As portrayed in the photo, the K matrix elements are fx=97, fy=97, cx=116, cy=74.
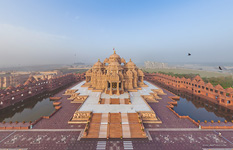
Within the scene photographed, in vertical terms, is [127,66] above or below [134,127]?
above

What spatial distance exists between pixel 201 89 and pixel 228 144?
24925 millimetres

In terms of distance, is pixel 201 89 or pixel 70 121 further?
pixel 201 89

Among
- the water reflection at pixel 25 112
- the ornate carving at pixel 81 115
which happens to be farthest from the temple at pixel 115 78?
the water reflection at pixel 25 112

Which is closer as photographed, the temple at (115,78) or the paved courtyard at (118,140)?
the paved courtyard at (118,140)

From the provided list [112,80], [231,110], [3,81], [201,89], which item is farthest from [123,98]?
[3,81]

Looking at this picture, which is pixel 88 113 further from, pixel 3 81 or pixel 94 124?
pixel 3 81

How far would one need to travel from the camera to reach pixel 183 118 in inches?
709

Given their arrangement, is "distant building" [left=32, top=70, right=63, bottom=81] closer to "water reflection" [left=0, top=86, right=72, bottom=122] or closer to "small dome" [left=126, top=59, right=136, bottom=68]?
"water reflection" [left=0, top=86, right=72, bottom=122]

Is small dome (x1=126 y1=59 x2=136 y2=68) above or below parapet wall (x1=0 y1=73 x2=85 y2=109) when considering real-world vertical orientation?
above

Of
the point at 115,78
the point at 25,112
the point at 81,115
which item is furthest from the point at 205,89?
the point at 25,112

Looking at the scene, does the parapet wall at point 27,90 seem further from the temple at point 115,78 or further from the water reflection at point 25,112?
the temple at point 115,78

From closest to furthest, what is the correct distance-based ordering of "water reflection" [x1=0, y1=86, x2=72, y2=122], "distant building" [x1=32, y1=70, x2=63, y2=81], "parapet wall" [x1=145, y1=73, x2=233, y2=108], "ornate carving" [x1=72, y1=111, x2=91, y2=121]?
"ornate carving" [x1=72, y1=111, x2=91, y2=121] → "water reflection" [x1=0, y1=86, x2=72, y2=122] → "parapet wall" [x1=145, y1=73, x2=233, y2=108] → "distant building" [x1=32, y1=70, x2=63, y2=81]

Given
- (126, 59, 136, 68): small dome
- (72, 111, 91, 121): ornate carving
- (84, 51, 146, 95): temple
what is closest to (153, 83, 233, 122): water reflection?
(84, 51, 146, 95): temple

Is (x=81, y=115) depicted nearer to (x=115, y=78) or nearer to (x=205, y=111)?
(x=115, y=78)
